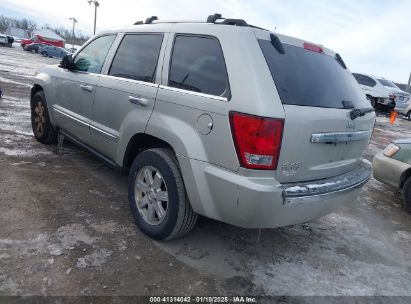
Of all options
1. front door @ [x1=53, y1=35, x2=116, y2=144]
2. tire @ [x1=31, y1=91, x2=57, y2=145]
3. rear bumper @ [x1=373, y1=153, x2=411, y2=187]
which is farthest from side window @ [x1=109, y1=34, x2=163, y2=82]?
rear bumper @ [x1=373, y1=153, x2=411, y2=187]

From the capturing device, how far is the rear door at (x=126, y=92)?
3.34 meters

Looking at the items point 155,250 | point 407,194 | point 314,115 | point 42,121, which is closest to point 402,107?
point 407,194

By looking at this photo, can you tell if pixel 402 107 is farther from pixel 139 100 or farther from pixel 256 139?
pixel 256 139

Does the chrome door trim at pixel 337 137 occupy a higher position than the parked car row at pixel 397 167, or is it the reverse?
the chrome door trim at pixel 337 137

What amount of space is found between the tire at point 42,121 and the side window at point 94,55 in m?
1.06

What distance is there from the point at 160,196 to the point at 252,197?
0.98 m

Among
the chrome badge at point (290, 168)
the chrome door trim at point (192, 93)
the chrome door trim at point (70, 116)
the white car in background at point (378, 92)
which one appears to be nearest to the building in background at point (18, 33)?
the white car in background at point (378, 92)

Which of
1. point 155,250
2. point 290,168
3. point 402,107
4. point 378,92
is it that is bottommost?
point 155,250

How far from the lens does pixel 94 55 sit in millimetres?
4355

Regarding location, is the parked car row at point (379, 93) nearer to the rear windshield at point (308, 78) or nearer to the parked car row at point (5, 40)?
the rear windshield at point (308, 78)

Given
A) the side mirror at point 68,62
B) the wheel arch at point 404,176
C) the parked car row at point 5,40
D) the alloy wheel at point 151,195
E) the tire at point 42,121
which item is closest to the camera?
the alloy wheel at point 151,195

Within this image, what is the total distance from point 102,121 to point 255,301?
237cm

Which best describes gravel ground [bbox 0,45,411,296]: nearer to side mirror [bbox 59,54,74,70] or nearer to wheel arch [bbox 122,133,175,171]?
wheel arch [bbox 122,133,175,171]

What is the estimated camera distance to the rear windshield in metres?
2.72
